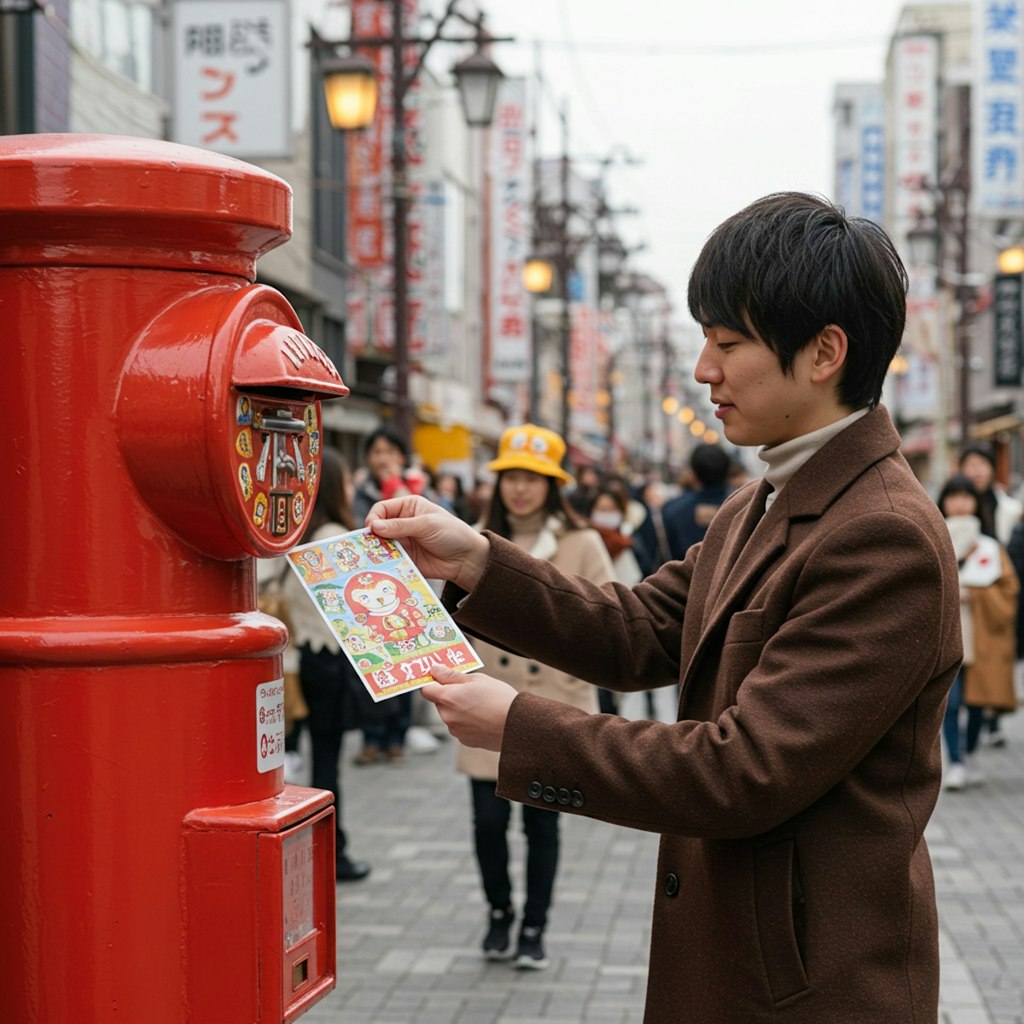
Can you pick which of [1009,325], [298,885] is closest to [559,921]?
[298,885]

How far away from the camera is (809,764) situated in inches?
82.8

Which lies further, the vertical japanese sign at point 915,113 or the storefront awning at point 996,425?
the storefront awning at point 996,425

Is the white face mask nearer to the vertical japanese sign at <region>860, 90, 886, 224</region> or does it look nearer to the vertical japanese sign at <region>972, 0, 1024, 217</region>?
the vertical japanese sign at <region>972, 0, 1024, 217</region>

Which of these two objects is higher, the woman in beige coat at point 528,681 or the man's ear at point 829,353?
the man's ear at point 829,353

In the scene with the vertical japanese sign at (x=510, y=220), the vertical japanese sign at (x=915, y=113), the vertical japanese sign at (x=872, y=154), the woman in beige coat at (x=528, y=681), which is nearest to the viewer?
the woman in beige coat at (x=528, y=681)

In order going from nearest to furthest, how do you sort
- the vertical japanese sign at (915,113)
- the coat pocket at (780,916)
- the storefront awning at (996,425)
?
the coat pocket at (780,916)
the vertical japanese sign at (915,113)
the storefront awning at (996,425)

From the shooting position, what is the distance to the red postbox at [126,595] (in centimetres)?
204

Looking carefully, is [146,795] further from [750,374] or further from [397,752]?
[397,752]

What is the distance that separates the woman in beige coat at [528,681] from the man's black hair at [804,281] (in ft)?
11.2

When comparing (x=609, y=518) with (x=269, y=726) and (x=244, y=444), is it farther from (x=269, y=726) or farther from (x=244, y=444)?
(x=244, y=444)

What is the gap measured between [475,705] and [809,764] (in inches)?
18.3

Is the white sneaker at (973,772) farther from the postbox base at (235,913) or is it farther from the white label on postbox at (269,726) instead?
the postbox base at (235,913)

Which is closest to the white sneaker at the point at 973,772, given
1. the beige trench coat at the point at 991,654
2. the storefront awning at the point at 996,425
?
the beige trench coat at the point at 991,654

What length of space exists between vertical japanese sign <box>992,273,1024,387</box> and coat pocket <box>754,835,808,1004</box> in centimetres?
2803
